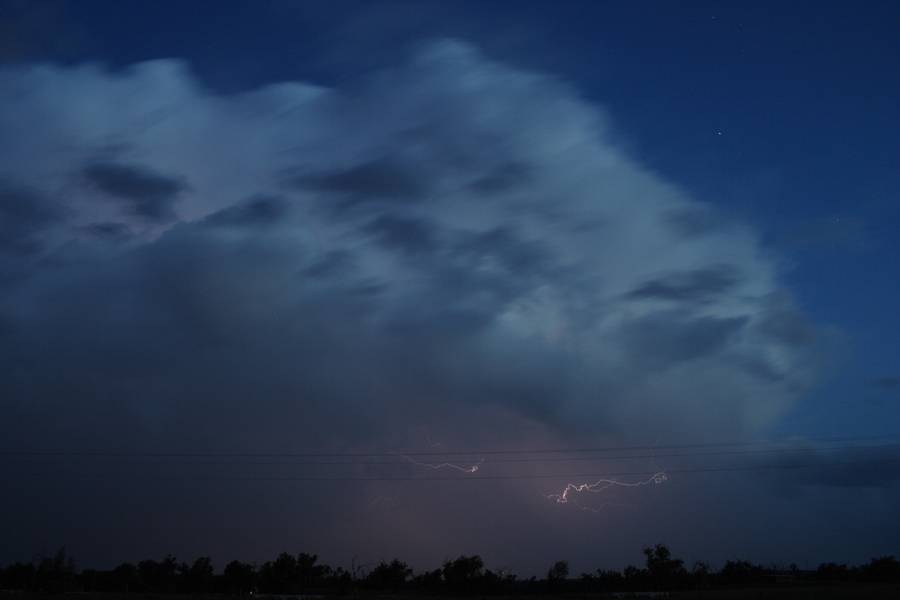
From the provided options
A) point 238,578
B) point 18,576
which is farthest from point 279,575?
point 18,576

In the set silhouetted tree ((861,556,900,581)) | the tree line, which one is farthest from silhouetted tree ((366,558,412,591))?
silhouetted tree ((861,556,900,581))

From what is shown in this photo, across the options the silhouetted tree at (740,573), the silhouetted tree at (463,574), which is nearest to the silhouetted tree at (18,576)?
the silhouetted tree at (463,574)

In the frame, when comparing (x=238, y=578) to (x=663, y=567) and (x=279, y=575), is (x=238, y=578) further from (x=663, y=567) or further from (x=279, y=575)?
(x=663, y=567)

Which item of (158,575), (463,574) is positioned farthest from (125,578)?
(463,574)

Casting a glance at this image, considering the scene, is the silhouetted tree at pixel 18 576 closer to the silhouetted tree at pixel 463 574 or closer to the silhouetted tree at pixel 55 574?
the silhouetted tree at pixel 55 574

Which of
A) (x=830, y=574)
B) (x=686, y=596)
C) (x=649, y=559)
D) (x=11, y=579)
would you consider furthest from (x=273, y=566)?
A: (x=830, y=574)

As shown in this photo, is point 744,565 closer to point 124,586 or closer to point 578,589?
point 578,589

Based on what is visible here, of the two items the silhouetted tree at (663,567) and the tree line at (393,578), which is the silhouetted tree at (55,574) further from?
the silhouetted tree at (663,567)

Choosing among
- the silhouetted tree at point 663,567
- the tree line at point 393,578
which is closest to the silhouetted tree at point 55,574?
the tree line at point 393,578

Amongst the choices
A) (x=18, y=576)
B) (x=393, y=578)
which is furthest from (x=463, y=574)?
(x=18, y=576)

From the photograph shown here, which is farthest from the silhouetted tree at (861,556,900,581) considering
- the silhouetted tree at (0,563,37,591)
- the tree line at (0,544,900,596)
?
the silhouetted tree at (0,563,37,591)

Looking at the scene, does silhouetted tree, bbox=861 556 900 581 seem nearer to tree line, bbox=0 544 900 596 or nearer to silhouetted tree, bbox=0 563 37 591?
tree line, bbox=0 544 900 596

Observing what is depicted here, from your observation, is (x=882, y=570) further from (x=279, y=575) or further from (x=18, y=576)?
(x=18, y=576)

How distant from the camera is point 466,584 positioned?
143 metres
